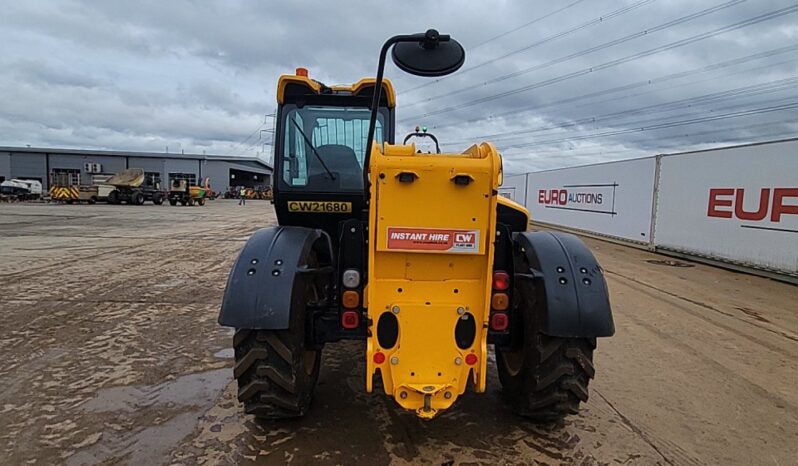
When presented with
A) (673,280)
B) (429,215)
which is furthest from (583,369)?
(673,280)

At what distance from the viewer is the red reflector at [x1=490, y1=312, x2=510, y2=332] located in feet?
9.80

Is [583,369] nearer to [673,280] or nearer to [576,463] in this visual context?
[576,463]

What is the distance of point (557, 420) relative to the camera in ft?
10.3

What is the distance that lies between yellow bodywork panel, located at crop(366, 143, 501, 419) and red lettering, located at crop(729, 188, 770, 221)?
29.5 ft

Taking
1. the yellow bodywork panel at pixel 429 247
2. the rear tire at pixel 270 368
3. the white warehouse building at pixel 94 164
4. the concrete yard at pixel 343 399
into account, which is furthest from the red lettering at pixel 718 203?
the white warehouse building at pixel 94 164

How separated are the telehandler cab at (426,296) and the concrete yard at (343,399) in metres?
0.28

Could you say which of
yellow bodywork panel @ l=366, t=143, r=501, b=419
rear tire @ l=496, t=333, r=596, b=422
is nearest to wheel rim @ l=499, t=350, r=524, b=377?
rear tire @ l=496, t=333, r=596, b=422

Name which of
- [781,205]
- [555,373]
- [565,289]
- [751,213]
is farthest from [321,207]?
[751,213]

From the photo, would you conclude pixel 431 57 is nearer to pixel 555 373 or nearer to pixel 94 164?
pixel 555 373

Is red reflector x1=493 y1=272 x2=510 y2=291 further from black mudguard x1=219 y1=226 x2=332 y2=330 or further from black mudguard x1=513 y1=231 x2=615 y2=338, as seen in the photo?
black mudguard x1=219 y1=226 x2=332 y2=330

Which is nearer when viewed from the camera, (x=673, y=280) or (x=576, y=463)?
(x=576, y=463)

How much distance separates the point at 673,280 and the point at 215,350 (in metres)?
7.99

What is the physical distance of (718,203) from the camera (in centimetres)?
1028

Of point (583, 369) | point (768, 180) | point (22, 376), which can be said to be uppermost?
point (768, 180)
